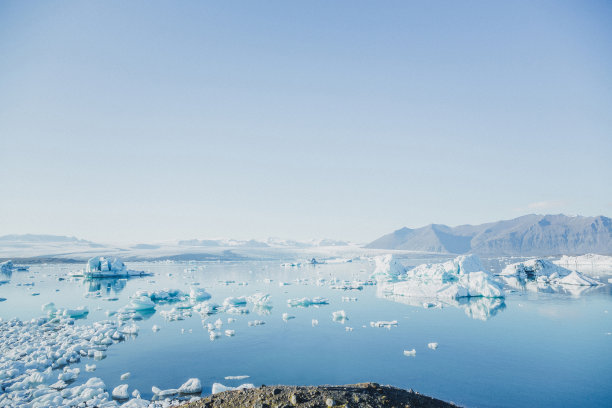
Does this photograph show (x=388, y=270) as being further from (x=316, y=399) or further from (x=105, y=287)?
(x=316, y=399)

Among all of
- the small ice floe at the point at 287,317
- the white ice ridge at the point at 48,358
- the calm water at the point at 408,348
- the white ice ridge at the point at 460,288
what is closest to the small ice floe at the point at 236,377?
the calm water at the point at 408,348

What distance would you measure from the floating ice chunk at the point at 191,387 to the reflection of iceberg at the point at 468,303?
13.1 m

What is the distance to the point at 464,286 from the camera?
915 inches

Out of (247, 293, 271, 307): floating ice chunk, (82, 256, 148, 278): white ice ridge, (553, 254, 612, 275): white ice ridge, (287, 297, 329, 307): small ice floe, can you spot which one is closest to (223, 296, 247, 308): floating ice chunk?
(247, 293, 271, 307): floating ice chunk

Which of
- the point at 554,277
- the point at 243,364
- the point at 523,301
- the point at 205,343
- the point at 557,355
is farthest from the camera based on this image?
the point at 554,277

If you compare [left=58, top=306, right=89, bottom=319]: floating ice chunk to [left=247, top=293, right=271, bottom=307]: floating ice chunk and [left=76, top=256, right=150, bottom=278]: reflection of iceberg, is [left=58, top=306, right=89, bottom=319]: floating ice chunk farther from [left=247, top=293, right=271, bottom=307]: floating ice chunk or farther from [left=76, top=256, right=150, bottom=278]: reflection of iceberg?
[left=76, top=256, right=150, bottom=278]: reflection of iceberg

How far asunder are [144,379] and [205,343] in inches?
137

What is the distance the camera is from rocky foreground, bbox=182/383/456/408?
4531 mm

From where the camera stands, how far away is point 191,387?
770cm

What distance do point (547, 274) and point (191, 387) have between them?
3601cm

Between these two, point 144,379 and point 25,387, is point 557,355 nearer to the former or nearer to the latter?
point 144,379

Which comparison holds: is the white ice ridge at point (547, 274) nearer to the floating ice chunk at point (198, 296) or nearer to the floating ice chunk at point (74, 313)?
the floating ice chunk at point (198, 296)

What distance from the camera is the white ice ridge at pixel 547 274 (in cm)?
2897

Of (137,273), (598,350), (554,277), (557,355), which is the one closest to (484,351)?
(557,355)
